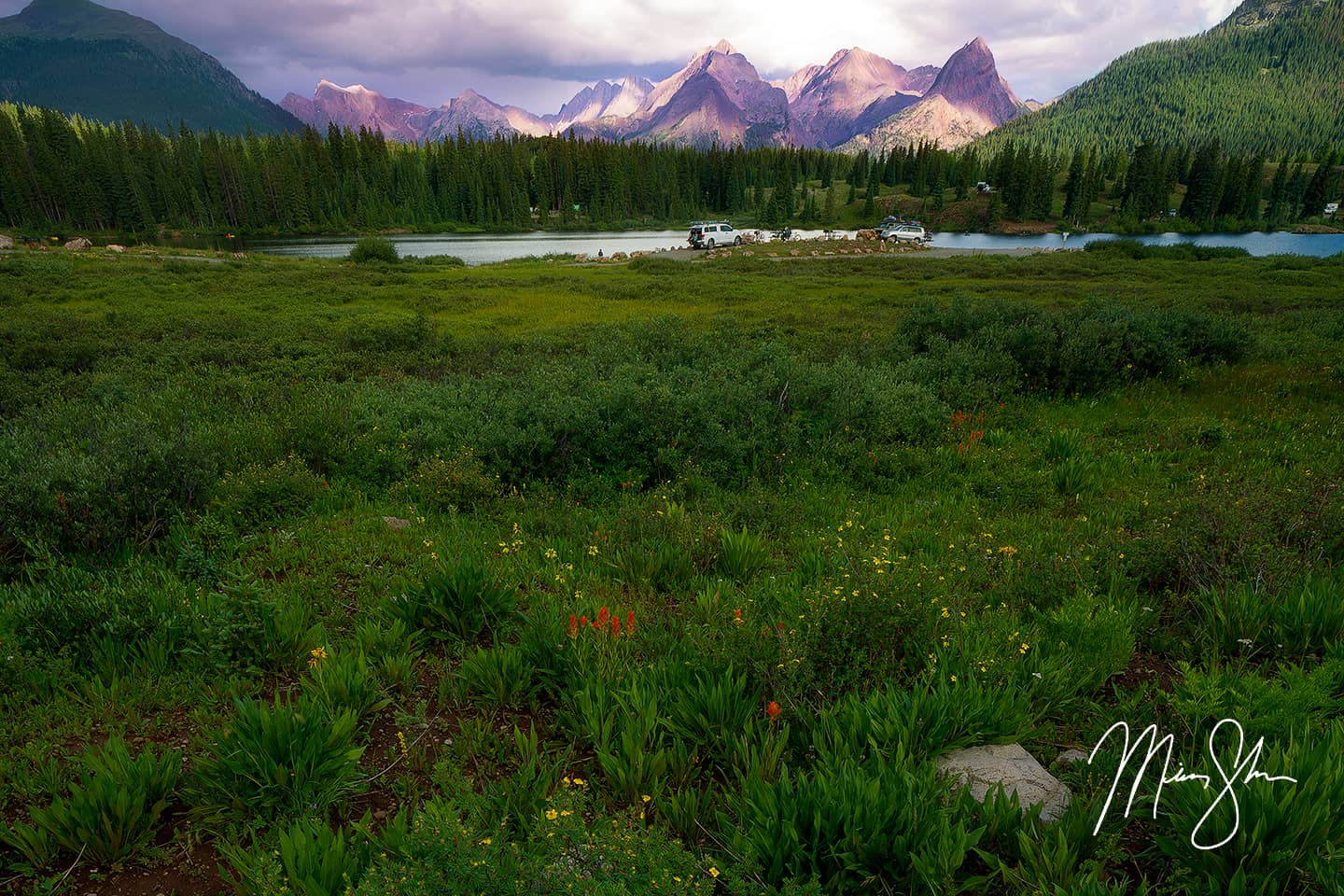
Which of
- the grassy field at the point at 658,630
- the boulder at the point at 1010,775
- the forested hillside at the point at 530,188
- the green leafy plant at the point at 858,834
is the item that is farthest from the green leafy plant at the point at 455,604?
the forested hillside at the point at 530,188

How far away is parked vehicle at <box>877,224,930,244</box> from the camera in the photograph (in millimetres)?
77688

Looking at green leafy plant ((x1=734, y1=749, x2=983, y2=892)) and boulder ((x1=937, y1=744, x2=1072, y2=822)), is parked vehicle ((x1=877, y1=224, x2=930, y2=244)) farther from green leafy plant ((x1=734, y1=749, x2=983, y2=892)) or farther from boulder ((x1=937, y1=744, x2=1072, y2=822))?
green leafy plant ((x1=734, y1=749, x2=983, y2=892))

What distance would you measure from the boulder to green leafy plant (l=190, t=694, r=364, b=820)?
11.6ft

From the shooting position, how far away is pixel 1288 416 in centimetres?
1183

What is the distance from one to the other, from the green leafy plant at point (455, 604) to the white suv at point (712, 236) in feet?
218

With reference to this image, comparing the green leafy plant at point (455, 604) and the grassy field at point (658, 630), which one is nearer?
the grassy field at point (658, 630)

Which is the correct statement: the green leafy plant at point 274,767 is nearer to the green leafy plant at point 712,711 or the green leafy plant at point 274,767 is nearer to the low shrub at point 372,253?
the green leafy plant at point 712,711

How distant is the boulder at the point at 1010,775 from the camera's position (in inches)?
134

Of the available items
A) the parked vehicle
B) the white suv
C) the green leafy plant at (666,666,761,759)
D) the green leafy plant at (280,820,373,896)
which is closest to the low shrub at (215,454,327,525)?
the green leafy plant at (280,820,373,896)

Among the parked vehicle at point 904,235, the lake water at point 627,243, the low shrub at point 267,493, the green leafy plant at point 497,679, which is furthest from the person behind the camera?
the lake water at point 627,243

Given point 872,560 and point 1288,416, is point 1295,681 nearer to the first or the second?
point 872,560

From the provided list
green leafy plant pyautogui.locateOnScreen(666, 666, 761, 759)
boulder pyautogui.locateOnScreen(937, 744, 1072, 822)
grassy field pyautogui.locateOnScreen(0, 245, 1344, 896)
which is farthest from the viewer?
green leafy plant pyautogui.locateOnScreen(666, 666, 761, 759)

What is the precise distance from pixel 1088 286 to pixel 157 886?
42.0 metres

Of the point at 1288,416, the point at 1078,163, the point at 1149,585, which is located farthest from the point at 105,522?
the point at 1078,163
